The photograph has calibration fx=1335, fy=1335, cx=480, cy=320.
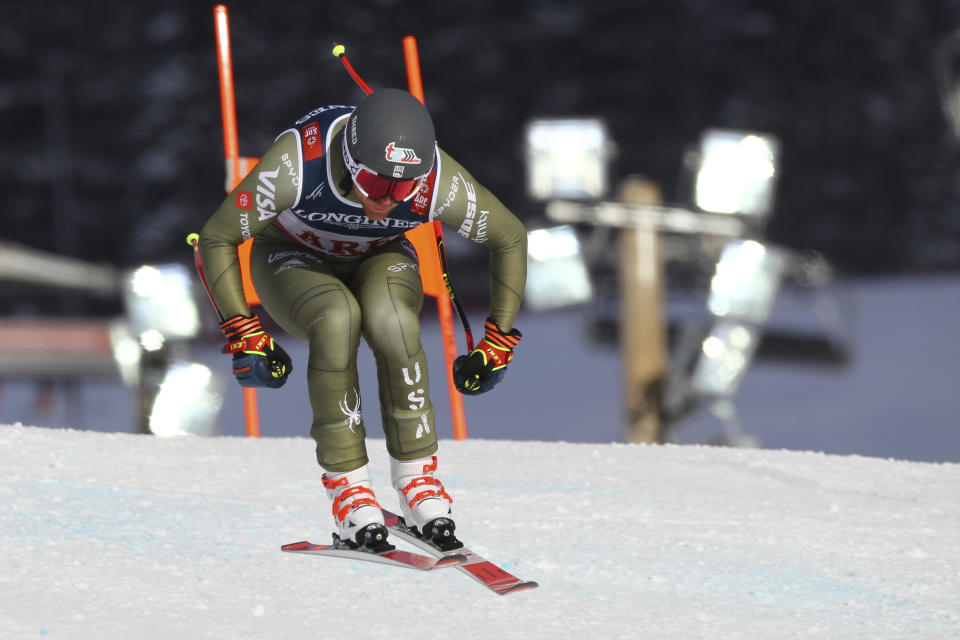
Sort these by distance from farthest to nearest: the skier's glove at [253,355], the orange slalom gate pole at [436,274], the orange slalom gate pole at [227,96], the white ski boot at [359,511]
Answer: the orange slalom gate pole at [227,96], the orange slalom gate pole at [436,274], the white ski boot at [359,511], the skier's glove at [253,355]

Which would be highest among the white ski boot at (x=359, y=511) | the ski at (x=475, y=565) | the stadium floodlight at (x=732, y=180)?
the stadium floodlight at (x=732, y=180)

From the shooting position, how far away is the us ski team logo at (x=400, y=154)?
4.07 metres

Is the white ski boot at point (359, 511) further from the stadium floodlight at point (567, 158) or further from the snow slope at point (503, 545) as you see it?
the stadium floodlight at point (567, 158)

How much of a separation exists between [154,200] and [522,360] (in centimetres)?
702

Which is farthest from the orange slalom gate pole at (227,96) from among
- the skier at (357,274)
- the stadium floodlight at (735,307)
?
the stadium floodlight at (735,307)

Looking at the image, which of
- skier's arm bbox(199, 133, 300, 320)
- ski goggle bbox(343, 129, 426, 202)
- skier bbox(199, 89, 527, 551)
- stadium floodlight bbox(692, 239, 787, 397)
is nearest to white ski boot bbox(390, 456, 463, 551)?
skier bbox(199, 89, 527, 551)

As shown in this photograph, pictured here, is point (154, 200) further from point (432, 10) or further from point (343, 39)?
point (432, 10)

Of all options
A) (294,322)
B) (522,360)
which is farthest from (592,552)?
(522,360)

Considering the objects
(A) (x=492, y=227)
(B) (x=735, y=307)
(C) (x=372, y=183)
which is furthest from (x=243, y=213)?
(B) (x=735, y=307)

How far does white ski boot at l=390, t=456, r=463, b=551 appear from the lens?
4.50 metres

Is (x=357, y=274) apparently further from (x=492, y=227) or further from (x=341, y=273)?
(x=492, y=227)

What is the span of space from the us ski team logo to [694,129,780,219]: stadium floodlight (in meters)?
7.31

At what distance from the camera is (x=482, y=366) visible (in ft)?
14.5

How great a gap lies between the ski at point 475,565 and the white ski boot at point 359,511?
0.13 meters
